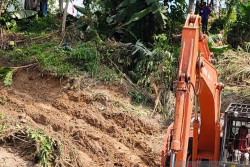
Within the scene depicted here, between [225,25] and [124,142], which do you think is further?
[225,25]

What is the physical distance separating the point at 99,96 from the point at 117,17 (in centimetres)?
370

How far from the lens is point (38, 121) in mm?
11258

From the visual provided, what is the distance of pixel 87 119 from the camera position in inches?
478

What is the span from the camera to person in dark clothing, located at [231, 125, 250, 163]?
25.3 ft

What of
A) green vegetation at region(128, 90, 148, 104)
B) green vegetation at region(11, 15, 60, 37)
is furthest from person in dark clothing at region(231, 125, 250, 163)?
green vegetation at region(11, 15, 60, 37)

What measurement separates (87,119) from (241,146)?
5.29 metres

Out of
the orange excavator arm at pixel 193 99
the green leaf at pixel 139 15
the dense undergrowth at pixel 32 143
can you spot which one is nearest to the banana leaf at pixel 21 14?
the green leaf at pixel 139 15

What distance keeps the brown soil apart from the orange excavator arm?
105 inches

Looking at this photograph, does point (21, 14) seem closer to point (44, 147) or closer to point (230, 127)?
point (44, 147)

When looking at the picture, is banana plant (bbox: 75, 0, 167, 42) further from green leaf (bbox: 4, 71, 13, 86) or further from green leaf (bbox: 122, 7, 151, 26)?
green leaf (bbox: 4, 71, 13, 86)

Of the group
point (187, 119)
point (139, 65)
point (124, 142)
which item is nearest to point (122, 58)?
point (139, 65)

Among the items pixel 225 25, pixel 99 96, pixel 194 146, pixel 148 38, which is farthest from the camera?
pixel 225 25

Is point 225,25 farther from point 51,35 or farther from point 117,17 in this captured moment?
point 51,35

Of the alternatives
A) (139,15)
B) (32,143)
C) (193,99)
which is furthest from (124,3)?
(193,99)
